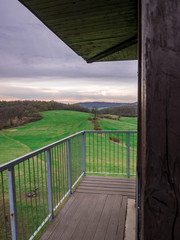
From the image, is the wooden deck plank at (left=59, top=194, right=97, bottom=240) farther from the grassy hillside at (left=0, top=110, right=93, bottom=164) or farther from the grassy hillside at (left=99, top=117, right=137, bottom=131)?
the grassy hillside at (left=0, top=110, right=93, bottom=164)

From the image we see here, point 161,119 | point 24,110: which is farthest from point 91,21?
point 24,110

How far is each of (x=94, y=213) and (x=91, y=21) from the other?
118 inches

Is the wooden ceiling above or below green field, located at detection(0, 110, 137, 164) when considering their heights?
above

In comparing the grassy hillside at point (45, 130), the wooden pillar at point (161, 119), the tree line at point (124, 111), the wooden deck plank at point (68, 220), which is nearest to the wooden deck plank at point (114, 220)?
the wooden deck plank at point (68, 220)

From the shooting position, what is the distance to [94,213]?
3035 mm

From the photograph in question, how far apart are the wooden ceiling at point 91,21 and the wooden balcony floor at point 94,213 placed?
292 cm

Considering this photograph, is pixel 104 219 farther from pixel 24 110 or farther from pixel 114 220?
pixel 24 110

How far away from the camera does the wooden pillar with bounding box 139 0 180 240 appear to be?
0.58 m

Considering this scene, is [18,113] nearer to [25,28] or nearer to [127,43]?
[25,28]

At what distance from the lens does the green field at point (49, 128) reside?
16.8m

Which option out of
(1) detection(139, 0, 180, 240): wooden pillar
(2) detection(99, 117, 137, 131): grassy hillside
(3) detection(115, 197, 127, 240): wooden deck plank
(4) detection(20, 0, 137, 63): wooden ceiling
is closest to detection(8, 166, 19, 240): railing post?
(3) detection(115, 197, 127, 240): wooden deck plank

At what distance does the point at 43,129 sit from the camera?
20172 millimetres

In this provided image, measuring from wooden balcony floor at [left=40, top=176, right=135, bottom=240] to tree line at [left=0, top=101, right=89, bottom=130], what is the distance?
13090 millimetres

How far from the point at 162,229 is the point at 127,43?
11.3 feet
